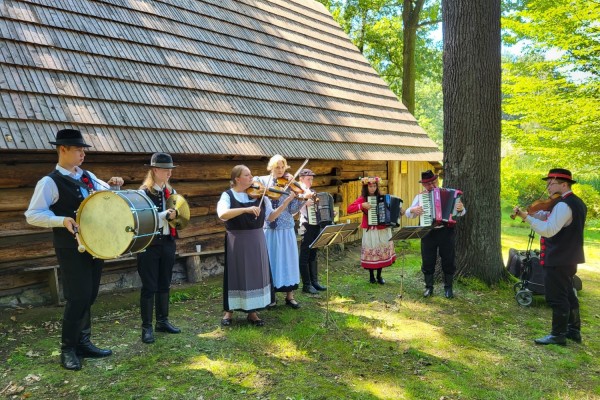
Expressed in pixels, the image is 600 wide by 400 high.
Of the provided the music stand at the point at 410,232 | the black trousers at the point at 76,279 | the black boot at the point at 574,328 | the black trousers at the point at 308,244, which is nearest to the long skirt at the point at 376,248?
the black trousers at the point at 308,244

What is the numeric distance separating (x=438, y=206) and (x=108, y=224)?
470cm

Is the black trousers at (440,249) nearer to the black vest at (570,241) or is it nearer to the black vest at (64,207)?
the black vest at (570,241)

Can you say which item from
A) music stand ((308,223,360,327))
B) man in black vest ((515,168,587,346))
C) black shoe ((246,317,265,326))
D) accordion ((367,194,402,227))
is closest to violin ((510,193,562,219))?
man in black vest ((515,168,587,346))

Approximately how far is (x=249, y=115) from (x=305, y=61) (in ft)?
11.3

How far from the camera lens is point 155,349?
15.8ft

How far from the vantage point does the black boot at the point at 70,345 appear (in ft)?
13.8

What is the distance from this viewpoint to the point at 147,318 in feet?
16.3

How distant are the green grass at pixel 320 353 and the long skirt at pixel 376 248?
839mm

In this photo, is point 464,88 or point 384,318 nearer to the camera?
point 384,318

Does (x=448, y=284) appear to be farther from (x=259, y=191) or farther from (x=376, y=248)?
(x=259, y=191)

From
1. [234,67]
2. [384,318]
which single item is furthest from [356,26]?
[384,318]

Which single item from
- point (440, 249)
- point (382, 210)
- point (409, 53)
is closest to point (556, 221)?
point (440, 249)

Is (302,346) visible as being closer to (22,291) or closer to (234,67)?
(22,291)

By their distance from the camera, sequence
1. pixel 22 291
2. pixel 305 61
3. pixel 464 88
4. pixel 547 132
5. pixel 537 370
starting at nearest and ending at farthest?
pixel 537 370
pixel 22 291
pixel 464 88
pixel 305 61
pixel 547 132
